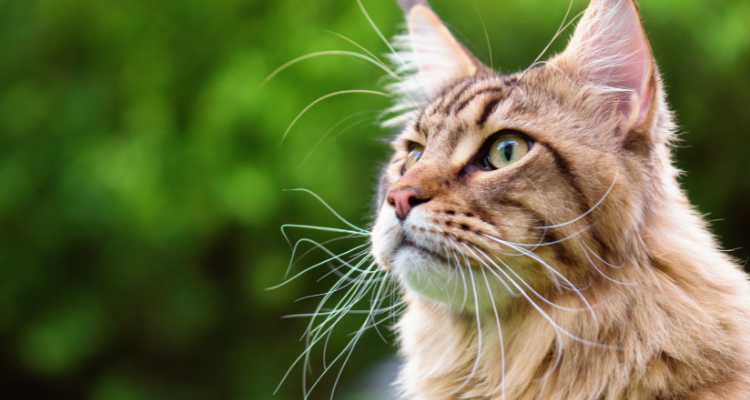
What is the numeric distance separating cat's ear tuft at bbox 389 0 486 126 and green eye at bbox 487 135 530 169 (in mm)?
638

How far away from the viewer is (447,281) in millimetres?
1493

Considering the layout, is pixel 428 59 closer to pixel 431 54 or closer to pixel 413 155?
pixel 431 54

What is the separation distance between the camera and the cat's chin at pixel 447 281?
1494mm

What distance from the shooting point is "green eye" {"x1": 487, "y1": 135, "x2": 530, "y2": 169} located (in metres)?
1.59

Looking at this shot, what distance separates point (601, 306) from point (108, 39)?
4.11 metres

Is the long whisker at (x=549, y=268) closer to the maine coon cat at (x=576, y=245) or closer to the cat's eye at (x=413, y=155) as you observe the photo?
the maine coon cat at (x=576, y=245)

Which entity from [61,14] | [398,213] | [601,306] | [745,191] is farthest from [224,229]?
[745,191]

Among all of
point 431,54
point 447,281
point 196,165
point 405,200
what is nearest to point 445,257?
point 447,281

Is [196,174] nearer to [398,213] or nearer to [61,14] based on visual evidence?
[61,14]

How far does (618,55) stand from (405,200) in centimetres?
76

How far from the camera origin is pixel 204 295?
4383mm

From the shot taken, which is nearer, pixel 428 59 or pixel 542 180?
pixel 542 180

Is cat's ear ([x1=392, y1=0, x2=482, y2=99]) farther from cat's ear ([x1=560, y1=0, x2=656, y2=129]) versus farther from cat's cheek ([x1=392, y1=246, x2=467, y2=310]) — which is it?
cat's cheek ([x1=392, y1=246, x2=467, y2=310])

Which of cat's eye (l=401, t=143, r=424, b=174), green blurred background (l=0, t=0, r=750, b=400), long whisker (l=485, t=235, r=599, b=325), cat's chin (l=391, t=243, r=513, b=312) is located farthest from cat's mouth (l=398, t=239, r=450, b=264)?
green blurred background (l=0, t=0, r=750, b=400)
